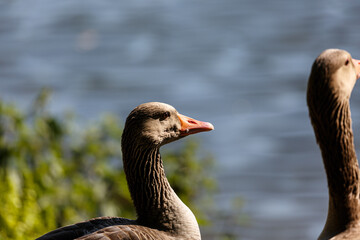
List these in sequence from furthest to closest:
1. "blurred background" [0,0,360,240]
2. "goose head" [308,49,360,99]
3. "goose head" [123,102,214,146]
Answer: "blurred background" [0,0,360,240]
"goose head" [123,102,214,146]
"goose head" [308,49,360,99]

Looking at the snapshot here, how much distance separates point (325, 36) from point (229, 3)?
10.8ft

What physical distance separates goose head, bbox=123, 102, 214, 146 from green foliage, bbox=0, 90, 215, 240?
1613mm

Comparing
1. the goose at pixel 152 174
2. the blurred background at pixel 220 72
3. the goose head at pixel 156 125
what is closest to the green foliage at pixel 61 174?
the blurred background at pixel 220 72

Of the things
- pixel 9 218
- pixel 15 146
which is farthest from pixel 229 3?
pixel 9 218

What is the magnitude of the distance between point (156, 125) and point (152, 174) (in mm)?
370

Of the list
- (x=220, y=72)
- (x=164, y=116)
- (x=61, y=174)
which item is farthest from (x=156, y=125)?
(x=220, y=72)

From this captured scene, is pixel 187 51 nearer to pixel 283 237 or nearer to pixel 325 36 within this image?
pixel 325 36

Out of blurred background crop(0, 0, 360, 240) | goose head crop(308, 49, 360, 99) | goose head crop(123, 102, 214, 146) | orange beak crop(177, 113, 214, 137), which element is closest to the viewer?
goose head crop(308, 49, 360, 99)

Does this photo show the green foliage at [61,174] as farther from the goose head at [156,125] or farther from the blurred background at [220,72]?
the goose head at [156,125]

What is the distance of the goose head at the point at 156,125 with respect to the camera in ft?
A: 14.9

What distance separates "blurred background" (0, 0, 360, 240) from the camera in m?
8.55

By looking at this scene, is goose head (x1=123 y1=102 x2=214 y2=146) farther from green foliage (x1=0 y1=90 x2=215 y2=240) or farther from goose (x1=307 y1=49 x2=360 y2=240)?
green foliage (x1=0 y1=90 x2=215 y2=240)

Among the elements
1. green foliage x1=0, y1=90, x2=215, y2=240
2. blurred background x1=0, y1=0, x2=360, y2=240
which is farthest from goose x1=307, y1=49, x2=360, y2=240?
blurred background x1=0, y1=0, x2=360, y2=240

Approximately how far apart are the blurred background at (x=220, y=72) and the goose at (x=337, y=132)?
2.86m
